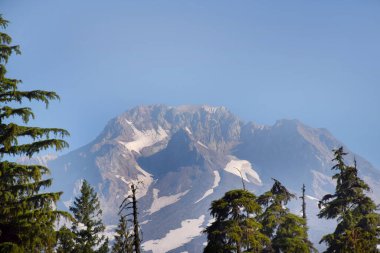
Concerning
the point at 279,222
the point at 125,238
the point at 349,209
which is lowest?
the point at 349,209

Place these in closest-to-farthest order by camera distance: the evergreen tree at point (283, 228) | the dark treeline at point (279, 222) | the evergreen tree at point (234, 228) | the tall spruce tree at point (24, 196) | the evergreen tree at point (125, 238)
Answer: the tall spruce tree at point (24, 196) → the evergreen tree at point (125, 238) → the evergreen tree at point (234, 228) → the dark treeline at point (279, 222) → the evergreen tree at point (283, 228)

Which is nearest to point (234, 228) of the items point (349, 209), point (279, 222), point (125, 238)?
point (279, 222)

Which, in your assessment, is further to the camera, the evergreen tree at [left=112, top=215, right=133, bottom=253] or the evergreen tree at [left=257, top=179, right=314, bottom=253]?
the evergreen tree at [left=257, top=179, right=314, bottom=253]

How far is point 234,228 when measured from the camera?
2280 cm

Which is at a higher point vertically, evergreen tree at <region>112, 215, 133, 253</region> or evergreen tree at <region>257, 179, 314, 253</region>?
evergreen tree at <region>112, 215, 133, 253</region>

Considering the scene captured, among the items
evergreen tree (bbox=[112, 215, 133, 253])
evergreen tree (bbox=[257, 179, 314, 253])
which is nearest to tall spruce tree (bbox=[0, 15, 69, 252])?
evergreen tree (bbox=[112, 215, 133, 253])

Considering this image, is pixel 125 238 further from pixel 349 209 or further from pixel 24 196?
pixel 24 196

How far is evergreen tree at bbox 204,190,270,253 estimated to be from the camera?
2275 cm

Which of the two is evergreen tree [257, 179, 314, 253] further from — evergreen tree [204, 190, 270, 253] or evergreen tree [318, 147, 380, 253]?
evergreen tree [204, 190, 270, 253]

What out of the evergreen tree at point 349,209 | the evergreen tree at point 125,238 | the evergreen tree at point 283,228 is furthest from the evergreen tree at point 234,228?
the evergreen tree at point 349,209

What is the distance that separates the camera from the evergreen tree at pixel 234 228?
22750mm

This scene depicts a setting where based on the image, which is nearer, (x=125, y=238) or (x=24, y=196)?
(x=24, y=196)

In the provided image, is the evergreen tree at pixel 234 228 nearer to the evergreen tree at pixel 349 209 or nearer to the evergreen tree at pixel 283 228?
the evergreen tree at pixel 283 228

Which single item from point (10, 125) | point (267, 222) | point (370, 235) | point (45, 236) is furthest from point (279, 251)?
point (10, 125)
